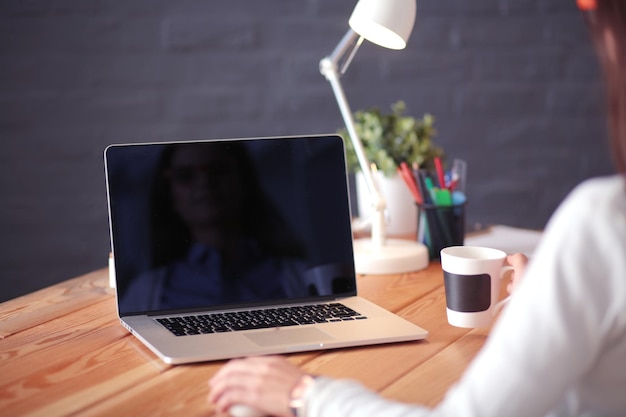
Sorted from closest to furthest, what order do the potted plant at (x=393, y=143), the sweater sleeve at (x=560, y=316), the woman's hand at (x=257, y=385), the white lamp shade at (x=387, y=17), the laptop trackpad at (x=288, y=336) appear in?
the sweater sleeve at (x=560, y=316)
the woman's hand at (x=257, y=385)
the laptop trackpad at (x=288, y=336)
the white lamp shade at (x=387, y=17)
the potted plant at (x=393, y=143)

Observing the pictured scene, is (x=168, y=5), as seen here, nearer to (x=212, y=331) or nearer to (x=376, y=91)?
(x=376, y=91)

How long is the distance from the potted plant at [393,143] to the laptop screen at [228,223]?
0.40 metres

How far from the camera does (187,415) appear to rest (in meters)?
0.81

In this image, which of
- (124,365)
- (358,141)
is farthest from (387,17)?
(124,365)

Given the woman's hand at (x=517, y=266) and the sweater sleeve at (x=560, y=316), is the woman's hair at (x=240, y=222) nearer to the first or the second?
the woman's hand at (x=517, y=266)

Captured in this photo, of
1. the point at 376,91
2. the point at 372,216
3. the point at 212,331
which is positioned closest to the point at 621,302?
the point at 212,331

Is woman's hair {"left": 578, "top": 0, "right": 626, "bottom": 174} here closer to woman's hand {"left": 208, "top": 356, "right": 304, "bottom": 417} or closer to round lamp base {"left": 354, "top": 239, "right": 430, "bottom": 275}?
woman's hand {"left": 208, "top": 356, "right": 304, "bottom": 417}

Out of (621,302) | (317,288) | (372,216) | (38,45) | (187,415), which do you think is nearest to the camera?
(621,302)

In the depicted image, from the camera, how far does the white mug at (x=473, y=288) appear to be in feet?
3.53

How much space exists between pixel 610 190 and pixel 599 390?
17 centimetres

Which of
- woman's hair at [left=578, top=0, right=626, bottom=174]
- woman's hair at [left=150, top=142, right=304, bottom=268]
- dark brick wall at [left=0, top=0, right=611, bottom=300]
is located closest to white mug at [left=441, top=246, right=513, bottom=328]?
woman's hair at [left=150, top=142, right=304, bottom=268]

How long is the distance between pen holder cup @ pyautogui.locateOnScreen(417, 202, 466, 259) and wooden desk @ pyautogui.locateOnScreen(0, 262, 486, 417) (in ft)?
0.79

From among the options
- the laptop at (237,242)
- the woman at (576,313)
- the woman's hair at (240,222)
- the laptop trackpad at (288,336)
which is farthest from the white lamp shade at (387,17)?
the woman at (576,313)

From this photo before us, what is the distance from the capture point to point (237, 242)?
3.80 feet
